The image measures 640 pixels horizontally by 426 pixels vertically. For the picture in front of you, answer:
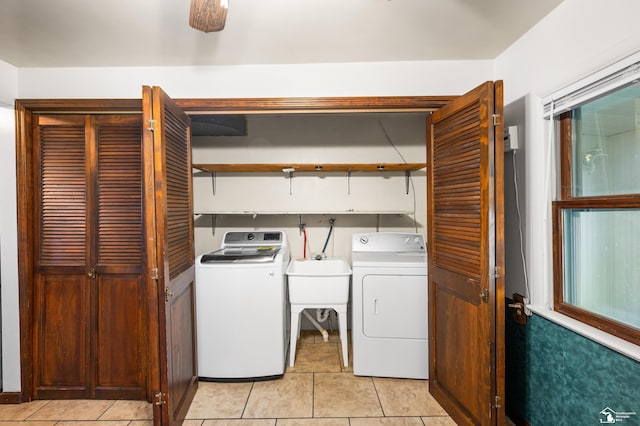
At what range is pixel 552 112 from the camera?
1.52 m

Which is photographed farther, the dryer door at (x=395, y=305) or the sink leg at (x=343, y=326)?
the sink leg at (x=343, y=326)

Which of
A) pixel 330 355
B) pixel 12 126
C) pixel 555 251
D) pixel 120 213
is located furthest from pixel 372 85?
pixel 12 126

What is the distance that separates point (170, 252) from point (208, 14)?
1.23 meters

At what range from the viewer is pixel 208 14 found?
3.66 feet

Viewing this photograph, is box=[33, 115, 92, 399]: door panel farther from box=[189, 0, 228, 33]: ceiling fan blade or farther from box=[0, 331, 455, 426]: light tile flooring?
box=[189, 0, 228, 33]: ceiling fan blade

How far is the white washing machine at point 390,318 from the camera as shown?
2.18 meters

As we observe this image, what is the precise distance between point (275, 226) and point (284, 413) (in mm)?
1585

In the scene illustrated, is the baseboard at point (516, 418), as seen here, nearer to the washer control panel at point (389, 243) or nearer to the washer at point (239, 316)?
Answer: the washer control panel at point (389, 243)

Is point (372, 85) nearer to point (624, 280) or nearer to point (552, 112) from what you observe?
point (552, 112)

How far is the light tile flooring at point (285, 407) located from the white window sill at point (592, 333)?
2.96ft

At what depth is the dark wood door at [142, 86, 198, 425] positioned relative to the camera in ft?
5.00

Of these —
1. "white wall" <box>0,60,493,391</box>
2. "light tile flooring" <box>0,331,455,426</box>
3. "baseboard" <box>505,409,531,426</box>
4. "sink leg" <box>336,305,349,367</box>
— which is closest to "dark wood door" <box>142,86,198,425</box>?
"light tile flooring" <box>0,331,455,426</box>

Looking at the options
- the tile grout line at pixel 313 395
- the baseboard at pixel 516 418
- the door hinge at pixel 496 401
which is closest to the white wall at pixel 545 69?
the door hinge at pixel 496 401

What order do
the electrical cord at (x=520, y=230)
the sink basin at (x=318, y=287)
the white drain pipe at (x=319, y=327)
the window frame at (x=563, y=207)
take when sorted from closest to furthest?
the window frame at (x=563, y=207)
the electrical cord at (x=520, y=230)
the sink basin at (x=318, y=287)
the white drain pipe at (x=319, y=327)
